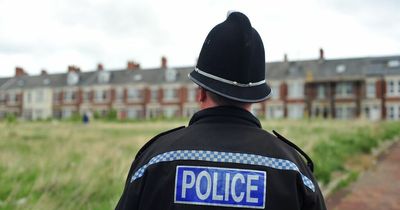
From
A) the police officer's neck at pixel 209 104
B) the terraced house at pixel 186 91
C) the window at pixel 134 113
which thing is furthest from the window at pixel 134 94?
the police officer's neck at pixel 209 104

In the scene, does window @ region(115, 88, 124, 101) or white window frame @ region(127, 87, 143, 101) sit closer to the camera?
white window frame @ region(127, 87, 143, 101)

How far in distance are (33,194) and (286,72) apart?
50196mm

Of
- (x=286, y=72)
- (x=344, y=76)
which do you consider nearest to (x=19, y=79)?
(x=286, y=72)

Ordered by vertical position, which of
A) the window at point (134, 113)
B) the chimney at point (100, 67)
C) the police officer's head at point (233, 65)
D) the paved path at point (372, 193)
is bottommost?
the window at point (134, 113)

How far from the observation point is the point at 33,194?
A: 5.45 metres

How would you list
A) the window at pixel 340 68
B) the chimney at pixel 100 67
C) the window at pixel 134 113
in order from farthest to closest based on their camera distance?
the chimney at pixel 100 67, the window at pixel 134 113, the window at pixel 340 68

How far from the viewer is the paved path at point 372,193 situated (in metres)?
7.20

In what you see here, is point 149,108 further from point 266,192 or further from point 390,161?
point 266,192

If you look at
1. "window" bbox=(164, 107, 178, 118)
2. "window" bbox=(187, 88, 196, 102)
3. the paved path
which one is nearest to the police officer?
the paved path

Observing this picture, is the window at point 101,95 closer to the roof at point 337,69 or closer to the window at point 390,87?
the roof at point 337,69

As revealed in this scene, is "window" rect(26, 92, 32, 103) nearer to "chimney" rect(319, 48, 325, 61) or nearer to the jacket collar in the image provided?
"chimney" rect(319, 48, 325, 61)

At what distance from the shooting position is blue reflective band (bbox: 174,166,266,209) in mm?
1827

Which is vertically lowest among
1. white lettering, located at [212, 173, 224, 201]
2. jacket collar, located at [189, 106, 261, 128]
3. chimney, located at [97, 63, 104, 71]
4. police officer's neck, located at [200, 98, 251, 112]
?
white lettering, located at [212, 173, 224, 201]

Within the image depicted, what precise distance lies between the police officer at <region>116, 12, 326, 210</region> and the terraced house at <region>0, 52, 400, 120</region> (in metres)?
41.9
